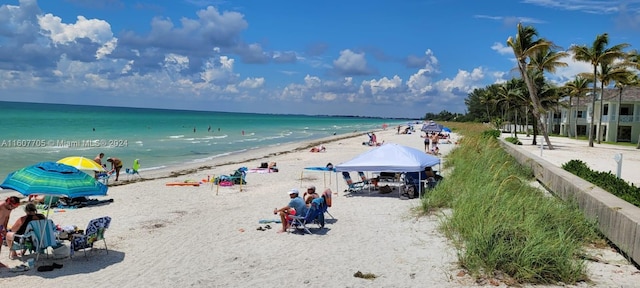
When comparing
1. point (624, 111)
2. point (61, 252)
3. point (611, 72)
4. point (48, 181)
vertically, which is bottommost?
point (61, 252)

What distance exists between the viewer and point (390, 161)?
13484 mm

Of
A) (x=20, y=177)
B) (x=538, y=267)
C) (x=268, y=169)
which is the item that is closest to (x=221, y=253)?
(x=20, y=177)

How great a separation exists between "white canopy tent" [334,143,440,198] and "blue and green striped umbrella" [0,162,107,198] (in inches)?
271

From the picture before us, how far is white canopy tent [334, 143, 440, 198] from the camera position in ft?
43.2

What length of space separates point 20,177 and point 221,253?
12.6ft

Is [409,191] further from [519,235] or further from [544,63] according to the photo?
[544,63]

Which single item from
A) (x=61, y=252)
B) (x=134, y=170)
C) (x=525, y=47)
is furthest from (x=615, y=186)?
(x=525, y=47)

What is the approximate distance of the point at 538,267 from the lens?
A: 6.69 metres

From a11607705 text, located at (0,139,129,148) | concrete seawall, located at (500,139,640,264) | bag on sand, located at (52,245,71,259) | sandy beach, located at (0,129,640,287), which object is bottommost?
a11607705 text, located at (0,139,129,148)

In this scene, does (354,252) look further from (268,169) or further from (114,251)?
(268,169)

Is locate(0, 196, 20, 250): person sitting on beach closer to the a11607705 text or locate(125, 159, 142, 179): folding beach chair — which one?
locate(125, 159, 142, 179): folding beach chair

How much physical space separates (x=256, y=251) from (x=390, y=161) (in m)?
5.99

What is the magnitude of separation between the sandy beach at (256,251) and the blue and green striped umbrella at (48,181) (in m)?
1.17

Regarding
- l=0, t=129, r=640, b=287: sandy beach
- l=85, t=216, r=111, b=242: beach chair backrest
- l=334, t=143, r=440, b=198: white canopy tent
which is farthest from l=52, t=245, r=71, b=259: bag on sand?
l=334, t=143, r=440, b=198: white canopy tent
